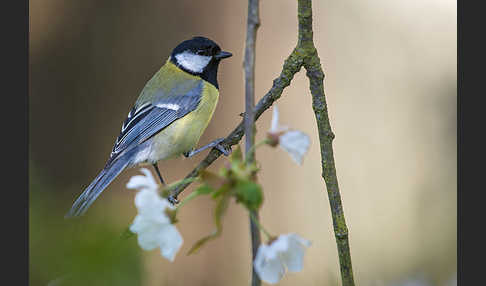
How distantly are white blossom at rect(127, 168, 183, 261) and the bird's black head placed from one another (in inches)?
48.1

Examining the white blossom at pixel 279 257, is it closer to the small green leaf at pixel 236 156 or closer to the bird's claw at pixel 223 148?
the small green leaf at pixel 236 156

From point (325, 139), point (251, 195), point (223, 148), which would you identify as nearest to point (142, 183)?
point (251, 195)

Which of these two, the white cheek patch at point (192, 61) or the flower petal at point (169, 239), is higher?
the white cheek patch at point (192, 61)

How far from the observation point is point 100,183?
1493mm

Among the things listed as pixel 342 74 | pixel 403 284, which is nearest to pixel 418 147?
pixel 342 74

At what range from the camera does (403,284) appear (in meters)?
1.03

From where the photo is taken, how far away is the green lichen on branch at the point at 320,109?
0.88m

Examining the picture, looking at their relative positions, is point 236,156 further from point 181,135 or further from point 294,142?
point 181,135

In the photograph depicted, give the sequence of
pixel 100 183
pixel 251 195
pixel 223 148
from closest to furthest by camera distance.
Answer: pixel 251 195
pixel 223 148
pixel 100 183

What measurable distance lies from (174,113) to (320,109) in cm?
89

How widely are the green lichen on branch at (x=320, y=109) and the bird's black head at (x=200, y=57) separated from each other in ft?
2.65

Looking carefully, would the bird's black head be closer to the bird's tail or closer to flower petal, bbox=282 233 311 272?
the bird's tail

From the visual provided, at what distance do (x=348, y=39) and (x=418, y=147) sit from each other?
62 centimetres

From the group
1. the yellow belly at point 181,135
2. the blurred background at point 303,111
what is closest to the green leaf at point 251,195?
the yellow belly at point 181,135
